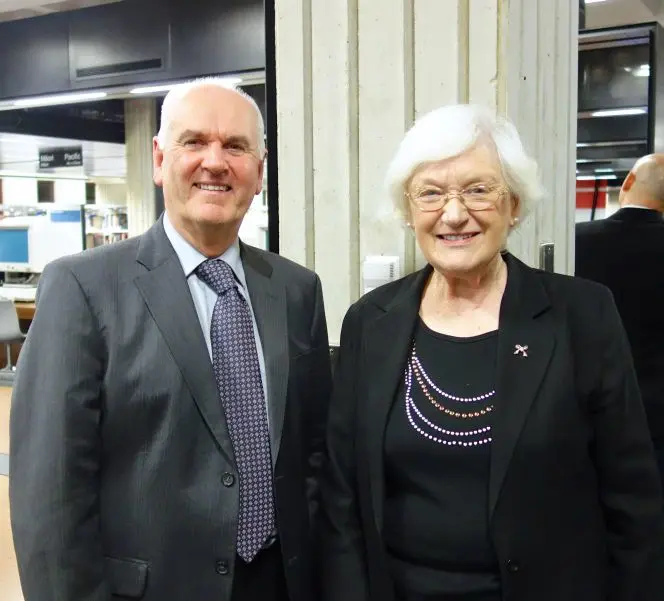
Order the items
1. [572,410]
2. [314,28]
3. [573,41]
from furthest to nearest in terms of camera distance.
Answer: [573,41], [314,28], [572,410]

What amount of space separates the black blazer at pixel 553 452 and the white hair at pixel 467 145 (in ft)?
0.65

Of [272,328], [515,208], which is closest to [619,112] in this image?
[515,208]

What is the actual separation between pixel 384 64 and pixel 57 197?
64.7 ft

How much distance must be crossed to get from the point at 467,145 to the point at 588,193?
7879mm

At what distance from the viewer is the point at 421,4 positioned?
6.89ft

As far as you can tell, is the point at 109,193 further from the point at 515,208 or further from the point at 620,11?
the point at 515,208

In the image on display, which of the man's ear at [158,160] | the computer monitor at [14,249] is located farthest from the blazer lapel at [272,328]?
the computer monitor at [14,249]

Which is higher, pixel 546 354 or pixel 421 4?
pixel 421 4

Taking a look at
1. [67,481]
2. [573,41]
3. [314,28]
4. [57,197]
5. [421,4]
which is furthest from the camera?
[57,197]

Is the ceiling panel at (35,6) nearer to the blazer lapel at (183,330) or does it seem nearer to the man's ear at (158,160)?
the man's ear at (158,160)

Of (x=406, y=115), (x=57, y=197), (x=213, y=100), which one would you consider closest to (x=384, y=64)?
(x=406, y=115)

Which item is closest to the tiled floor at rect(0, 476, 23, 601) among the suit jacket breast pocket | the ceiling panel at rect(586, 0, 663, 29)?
the suit jacket breast pocket

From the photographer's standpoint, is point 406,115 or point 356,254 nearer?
point 406,115

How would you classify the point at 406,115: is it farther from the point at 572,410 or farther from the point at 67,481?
the point at 67,481
